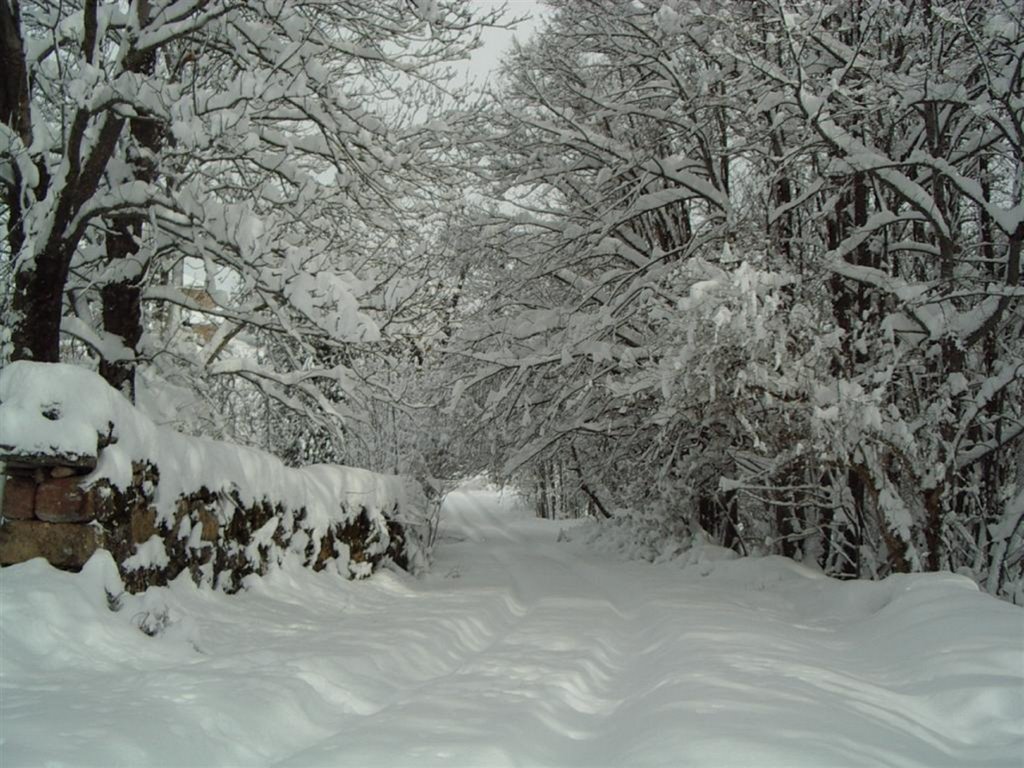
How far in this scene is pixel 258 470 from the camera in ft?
24.1

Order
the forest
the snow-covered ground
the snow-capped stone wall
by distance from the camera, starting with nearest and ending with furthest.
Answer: the snow-covered ground
the snow-capped stone wall
the forest

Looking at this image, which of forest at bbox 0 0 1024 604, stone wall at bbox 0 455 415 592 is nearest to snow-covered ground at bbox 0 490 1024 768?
stone wall at bbox 0 455 415 592

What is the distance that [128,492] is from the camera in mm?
5273

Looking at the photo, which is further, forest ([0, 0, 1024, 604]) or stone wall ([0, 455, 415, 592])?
forest ([0, 0, 1024, 604])

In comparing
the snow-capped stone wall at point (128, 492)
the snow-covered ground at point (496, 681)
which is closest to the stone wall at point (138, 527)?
the snow-capped stone wall at point (128, 492)

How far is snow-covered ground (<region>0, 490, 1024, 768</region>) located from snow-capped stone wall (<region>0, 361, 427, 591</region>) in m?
0.25

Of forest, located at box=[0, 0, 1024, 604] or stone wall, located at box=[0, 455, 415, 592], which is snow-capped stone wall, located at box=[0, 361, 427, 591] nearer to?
stone wall, located at box=[0, 455, 415, 592]

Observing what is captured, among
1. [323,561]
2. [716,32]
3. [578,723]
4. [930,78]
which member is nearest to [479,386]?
[323,561]

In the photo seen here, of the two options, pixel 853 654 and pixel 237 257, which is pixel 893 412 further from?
pixel 237 257

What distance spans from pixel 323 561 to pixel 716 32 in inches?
302

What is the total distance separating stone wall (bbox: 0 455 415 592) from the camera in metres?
4.74

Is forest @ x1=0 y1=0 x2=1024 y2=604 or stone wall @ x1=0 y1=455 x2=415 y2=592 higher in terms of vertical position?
forest @ x1=0 y1=0 x2=1024 y2=604

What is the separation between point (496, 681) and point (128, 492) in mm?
2844

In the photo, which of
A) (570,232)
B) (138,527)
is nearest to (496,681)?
(138,527)
